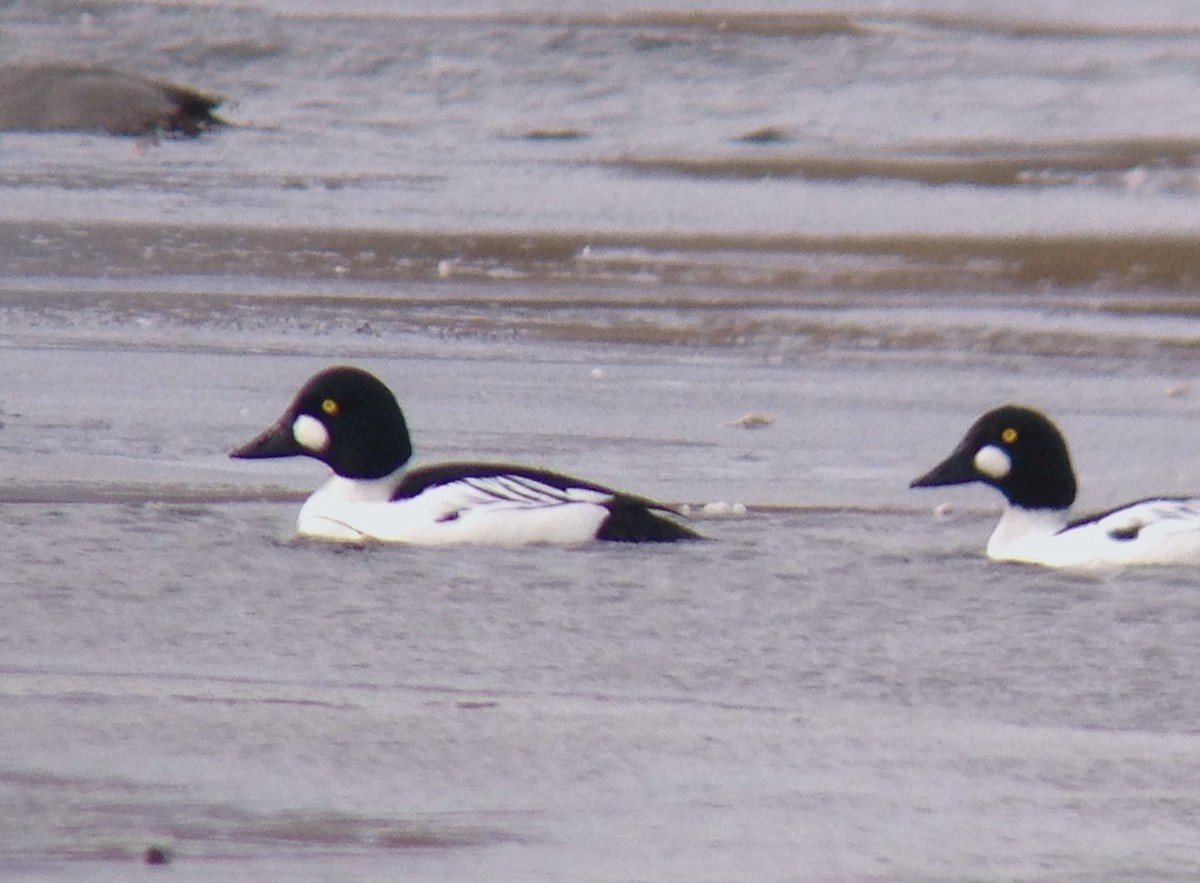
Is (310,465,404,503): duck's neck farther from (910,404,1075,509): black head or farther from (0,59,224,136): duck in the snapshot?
(0,59,224,136): duck

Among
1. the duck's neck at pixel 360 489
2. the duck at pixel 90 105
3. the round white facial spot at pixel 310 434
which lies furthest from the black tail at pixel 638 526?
the duck at pixel 90 105

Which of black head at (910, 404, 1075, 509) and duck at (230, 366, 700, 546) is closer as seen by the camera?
duck at (230, 366, 700, 546)

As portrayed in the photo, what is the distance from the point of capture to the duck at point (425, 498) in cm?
907

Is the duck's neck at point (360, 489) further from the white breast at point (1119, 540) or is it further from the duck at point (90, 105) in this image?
the duck at point (90, 105)

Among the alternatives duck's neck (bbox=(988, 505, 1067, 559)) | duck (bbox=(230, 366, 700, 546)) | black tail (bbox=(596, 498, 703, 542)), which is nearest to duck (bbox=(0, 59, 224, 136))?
duck (bbox=(230, 366, 700, 546))

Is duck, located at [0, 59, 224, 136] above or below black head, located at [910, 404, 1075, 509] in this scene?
above

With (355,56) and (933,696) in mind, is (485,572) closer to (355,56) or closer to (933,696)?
(933,696)

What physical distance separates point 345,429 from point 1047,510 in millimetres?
2235

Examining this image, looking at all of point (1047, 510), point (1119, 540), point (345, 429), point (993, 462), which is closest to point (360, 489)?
point (345, 429)

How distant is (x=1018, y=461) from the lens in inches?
371

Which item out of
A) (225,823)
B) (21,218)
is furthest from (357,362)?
(225,823)

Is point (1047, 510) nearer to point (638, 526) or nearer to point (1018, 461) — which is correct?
point (1018, 461)

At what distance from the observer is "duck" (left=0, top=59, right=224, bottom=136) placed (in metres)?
21.4

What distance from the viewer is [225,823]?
18.7ft
